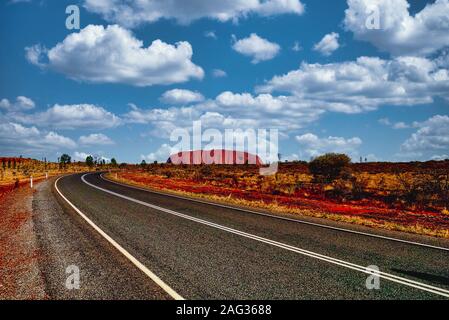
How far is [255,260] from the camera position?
7086mm

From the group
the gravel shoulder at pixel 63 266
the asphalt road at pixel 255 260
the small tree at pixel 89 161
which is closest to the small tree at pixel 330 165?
the asphalt road at pixel 255 260

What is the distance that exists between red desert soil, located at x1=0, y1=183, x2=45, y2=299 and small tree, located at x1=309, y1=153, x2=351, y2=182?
32.8 meters

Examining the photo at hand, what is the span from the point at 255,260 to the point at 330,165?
3462 cm

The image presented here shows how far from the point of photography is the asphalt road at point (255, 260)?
5.44 meters

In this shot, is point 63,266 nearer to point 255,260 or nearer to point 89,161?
point 255,260

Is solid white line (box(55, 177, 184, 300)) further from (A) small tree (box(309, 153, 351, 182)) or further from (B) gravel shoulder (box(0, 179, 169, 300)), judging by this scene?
(A) small tree (box(309, 153, 351, 182))

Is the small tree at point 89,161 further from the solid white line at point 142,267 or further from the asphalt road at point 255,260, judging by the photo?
the solid white line at point 142,267

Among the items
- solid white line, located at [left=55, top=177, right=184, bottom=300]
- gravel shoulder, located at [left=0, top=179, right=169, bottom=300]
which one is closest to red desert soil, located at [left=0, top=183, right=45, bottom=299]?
gravel shoulder, located at [left=0, top=179, right=169, bottom=300]

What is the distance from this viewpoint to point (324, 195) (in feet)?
88.4

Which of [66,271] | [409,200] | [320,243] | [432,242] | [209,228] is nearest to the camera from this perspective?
[66,271]

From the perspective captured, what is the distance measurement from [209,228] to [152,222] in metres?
2.11

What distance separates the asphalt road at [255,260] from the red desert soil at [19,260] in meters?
0.83
